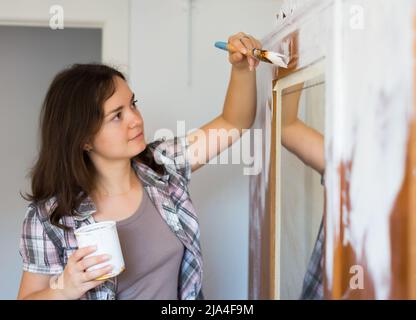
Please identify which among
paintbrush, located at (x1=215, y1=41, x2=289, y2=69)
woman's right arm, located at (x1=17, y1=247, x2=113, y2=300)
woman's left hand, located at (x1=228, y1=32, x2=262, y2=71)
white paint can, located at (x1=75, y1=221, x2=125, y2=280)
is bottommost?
woman's right arm, located at (x1=17, y1=247, x2=113, y2=300)

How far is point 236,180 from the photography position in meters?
1.42

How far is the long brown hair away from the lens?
34.6 inches

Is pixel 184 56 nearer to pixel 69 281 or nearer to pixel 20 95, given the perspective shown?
pixel 69 281

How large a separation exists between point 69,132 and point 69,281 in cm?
29

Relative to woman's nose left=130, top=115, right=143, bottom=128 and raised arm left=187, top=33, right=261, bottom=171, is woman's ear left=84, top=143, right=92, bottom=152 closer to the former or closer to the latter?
woman's nose left=130, top=115, right=143, bottom=128

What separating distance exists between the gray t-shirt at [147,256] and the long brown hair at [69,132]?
0.12 m

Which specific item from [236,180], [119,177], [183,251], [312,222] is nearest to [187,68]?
[236,180]

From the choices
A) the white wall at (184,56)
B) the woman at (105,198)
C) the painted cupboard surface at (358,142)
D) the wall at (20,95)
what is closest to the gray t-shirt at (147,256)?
the woman at (105,198)

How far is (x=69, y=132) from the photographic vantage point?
90 cm

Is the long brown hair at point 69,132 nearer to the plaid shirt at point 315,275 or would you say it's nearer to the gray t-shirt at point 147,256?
the gray t-shirt at point 147,256

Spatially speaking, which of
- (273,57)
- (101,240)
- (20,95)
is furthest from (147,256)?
(20,95)

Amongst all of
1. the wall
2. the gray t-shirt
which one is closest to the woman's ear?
the gray t-shirt

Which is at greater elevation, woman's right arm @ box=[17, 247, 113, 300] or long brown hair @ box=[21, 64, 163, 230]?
long brown hair @ box=[21, 64, 163, 230]

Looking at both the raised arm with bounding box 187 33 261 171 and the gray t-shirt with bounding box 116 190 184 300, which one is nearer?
the gray t-shirt with bounding box 116 190 184 300
